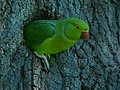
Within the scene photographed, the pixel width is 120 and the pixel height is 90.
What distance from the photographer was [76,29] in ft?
6.73

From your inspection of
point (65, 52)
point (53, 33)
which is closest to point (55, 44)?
point (53, 33)

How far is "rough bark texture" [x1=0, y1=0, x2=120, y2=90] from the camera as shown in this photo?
2066 mm

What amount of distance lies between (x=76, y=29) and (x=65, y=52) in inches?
10.1

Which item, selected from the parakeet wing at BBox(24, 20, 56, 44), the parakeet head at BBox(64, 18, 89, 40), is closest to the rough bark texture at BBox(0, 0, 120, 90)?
the parakeet wing at BBox(24, 20, 56, 44)

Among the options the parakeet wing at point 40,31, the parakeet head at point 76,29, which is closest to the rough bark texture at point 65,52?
the parakeet wing at point 40,31

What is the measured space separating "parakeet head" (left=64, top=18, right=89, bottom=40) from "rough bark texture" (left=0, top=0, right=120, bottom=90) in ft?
0.57

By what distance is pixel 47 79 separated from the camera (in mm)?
2211

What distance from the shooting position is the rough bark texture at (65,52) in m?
2.07

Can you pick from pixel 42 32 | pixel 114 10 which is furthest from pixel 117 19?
pixel 42 32

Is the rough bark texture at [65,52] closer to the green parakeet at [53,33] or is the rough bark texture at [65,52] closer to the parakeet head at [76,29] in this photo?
the green parakeet at [53,33]

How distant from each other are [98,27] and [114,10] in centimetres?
15

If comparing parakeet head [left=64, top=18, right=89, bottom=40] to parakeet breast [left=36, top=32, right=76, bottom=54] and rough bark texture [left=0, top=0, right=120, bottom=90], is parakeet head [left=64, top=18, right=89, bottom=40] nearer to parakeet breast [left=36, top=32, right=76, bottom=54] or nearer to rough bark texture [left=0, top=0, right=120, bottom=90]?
parakeet breast [left=36, top=32, right=76, bottom=54]

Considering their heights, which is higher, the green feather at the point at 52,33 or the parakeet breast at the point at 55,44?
the green feather at the point at 52,33

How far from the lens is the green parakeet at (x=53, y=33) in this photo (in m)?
2.07
